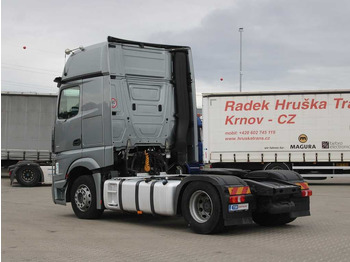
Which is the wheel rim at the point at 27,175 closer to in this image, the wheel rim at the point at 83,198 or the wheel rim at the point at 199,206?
the wheel rim at the point at 83,198

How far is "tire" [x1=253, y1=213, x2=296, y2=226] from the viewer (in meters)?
9.45

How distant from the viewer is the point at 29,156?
24125 mm

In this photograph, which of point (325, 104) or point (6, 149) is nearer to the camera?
point (325, 104)

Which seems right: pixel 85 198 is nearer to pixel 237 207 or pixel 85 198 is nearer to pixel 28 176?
pixel 237 207

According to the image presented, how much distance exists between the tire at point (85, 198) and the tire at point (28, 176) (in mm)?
11691

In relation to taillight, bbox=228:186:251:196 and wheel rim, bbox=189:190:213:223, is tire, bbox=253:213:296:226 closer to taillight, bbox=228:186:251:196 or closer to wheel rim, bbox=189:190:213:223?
taillight, bbox=228:186:251:196

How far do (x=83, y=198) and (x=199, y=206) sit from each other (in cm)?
316

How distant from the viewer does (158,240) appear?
26.0 ft

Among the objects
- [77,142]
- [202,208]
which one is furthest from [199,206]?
[77,142]

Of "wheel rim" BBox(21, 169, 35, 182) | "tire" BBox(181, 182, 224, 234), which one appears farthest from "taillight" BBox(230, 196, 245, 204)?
"wheel rim" BBox(21, 169, 35, 182)

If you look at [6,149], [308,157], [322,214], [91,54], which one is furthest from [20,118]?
[322,214]

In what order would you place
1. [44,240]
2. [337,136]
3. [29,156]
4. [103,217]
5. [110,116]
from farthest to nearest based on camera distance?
[29,156] → [337,136] → [103,217] → [110,116] → [44,240]

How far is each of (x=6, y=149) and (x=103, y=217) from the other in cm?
1502

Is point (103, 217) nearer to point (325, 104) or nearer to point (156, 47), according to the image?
point (156, 47)
